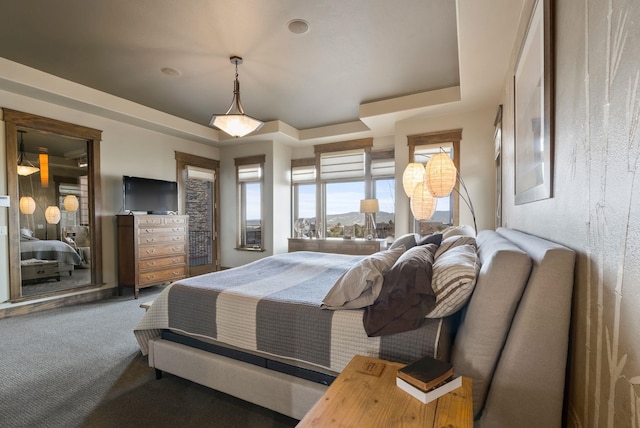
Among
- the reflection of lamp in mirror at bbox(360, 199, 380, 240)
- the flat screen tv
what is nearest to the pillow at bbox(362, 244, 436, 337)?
the reflection of lamp in mirror at bbox(360, 199, 380, 240)

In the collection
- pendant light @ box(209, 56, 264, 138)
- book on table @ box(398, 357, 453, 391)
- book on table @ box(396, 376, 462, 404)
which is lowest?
book on table @ box(396, 376, 462, 404)

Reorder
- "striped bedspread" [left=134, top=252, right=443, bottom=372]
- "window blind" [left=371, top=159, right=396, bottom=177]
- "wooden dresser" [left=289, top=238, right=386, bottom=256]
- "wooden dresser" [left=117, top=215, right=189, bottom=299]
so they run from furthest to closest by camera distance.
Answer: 1. "window blind" [left=371, top=159, right=396, bottom=177]
2. "wooden dresser" [left=289, top=238, right=386, bottom=256]
3. "wooden dresser" [left=117, top=215, right=189, bottom=299]
4. "striped bedspread" [left=134, top=252, right=443, bottom=372]

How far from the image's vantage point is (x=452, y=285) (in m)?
1.32

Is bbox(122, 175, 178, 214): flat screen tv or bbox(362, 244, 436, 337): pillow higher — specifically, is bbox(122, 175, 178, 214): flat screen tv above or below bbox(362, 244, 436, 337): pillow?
above

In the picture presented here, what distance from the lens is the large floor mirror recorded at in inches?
139

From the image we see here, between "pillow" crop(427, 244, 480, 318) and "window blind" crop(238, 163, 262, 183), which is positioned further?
"window blind" crop(238, 163, 262, 183)

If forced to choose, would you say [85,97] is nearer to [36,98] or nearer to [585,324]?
[36,98]

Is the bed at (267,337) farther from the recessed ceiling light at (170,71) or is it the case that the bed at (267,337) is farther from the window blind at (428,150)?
the window blind at (428,150)

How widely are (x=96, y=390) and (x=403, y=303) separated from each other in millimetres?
2191

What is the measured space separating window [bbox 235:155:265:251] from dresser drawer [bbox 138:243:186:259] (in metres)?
1.27

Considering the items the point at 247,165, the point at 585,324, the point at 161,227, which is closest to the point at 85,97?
the point at 161,227

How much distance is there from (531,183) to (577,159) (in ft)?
2.24

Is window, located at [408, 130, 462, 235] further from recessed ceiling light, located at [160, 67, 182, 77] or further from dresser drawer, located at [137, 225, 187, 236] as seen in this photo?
dresser drawer, located at [137, 225, 187, 236]

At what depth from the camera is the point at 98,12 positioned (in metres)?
2.38
